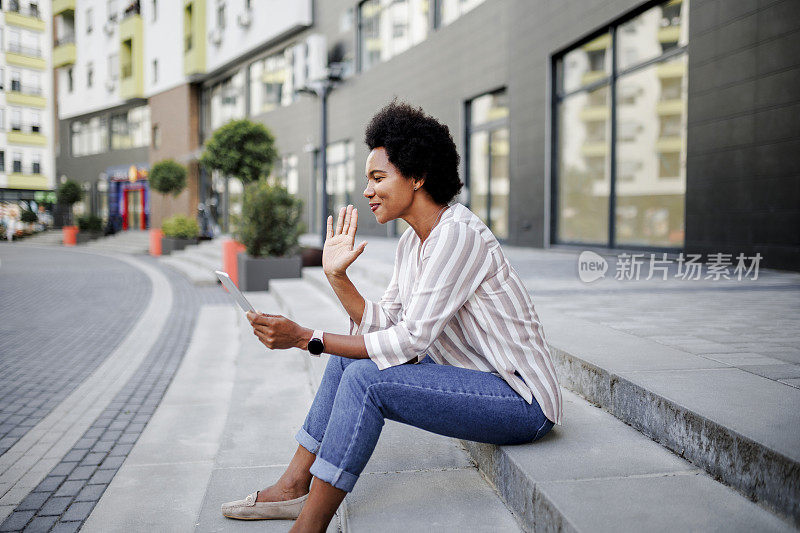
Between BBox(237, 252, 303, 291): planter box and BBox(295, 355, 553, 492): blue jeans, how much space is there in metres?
8.31

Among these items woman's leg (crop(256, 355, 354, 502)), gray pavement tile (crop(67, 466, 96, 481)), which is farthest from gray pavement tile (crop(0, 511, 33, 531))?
woman's leg (crop(256, 355, 354, 502))

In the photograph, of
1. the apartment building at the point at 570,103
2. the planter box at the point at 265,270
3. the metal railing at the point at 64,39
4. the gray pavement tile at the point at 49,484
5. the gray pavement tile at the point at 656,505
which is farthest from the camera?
the metal railing at the point at 64,39

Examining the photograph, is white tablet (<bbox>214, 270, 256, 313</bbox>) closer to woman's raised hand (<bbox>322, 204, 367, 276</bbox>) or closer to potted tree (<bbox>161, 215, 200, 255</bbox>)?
woman's raised hand (<bbox>322, 204, 367, 276</bbox>)

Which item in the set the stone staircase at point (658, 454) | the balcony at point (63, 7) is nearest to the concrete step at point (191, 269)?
the stone staircase at point (658, 454)

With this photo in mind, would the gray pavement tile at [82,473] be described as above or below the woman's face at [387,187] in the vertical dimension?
below

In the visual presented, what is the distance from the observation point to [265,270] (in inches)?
405

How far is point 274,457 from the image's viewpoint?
3123mm

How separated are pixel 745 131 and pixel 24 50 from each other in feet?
141

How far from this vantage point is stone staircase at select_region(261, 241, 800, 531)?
5.73 ft

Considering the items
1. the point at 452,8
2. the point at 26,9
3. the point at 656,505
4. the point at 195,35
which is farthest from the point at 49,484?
the point at 26,9

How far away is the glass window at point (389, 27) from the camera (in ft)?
56.2

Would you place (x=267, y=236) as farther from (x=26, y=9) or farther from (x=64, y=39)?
(x=64, y=39)

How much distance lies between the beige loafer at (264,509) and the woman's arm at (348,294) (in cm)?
70

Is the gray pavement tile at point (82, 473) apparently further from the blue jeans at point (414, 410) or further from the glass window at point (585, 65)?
the glass window at point (585, 65)
